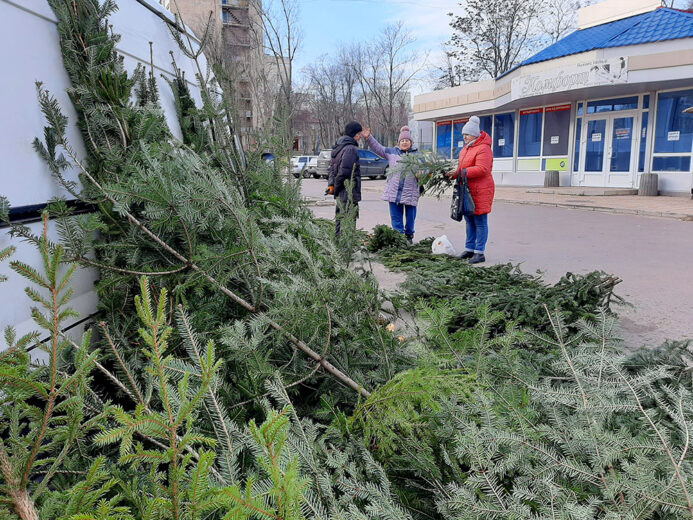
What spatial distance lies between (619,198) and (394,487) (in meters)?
17.7

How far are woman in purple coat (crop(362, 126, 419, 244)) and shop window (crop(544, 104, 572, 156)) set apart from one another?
1569 cm

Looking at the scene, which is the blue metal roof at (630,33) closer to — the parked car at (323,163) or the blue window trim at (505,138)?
the blue window trim at (505,138)

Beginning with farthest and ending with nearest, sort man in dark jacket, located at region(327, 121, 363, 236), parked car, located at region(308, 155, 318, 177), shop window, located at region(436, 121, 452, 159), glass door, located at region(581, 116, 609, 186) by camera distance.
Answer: parked car, located at region(308, 155, 318, 177)
shop window, located at region(436, 121, 452, 159)
glass door, located at region(581, 116, 609, 186)
man in dark jacket, located at region(327, 121, 363, 236)

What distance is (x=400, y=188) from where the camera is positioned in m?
8.17

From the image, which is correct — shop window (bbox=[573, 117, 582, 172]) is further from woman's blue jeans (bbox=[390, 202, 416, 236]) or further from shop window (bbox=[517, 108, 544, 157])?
woman's blue jeans (bbox=[390, 202, 416, 236])

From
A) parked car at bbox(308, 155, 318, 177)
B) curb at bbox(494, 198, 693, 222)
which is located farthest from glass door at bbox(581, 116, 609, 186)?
parked car at bbox(308, 155, 318, 177)

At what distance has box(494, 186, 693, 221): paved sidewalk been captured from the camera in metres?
12.9

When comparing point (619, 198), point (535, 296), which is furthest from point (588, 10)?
point (535, 296)

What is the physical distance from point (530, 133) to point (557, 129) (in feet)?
5.06

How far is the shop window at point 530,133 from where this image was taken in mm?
22705

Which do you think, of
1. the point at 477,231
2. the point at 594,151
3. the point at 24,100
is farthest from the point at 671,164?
the point at 24,100

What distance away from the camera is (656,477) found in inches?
54.6

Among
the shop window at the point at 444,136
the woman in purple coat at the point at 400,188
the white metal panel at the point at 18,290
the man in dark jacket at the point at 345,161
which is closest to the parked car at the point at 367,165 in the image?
the shop window at the point at 444,136

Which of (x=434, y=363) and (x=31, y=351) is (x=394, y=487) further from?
(x=31, y=351)
